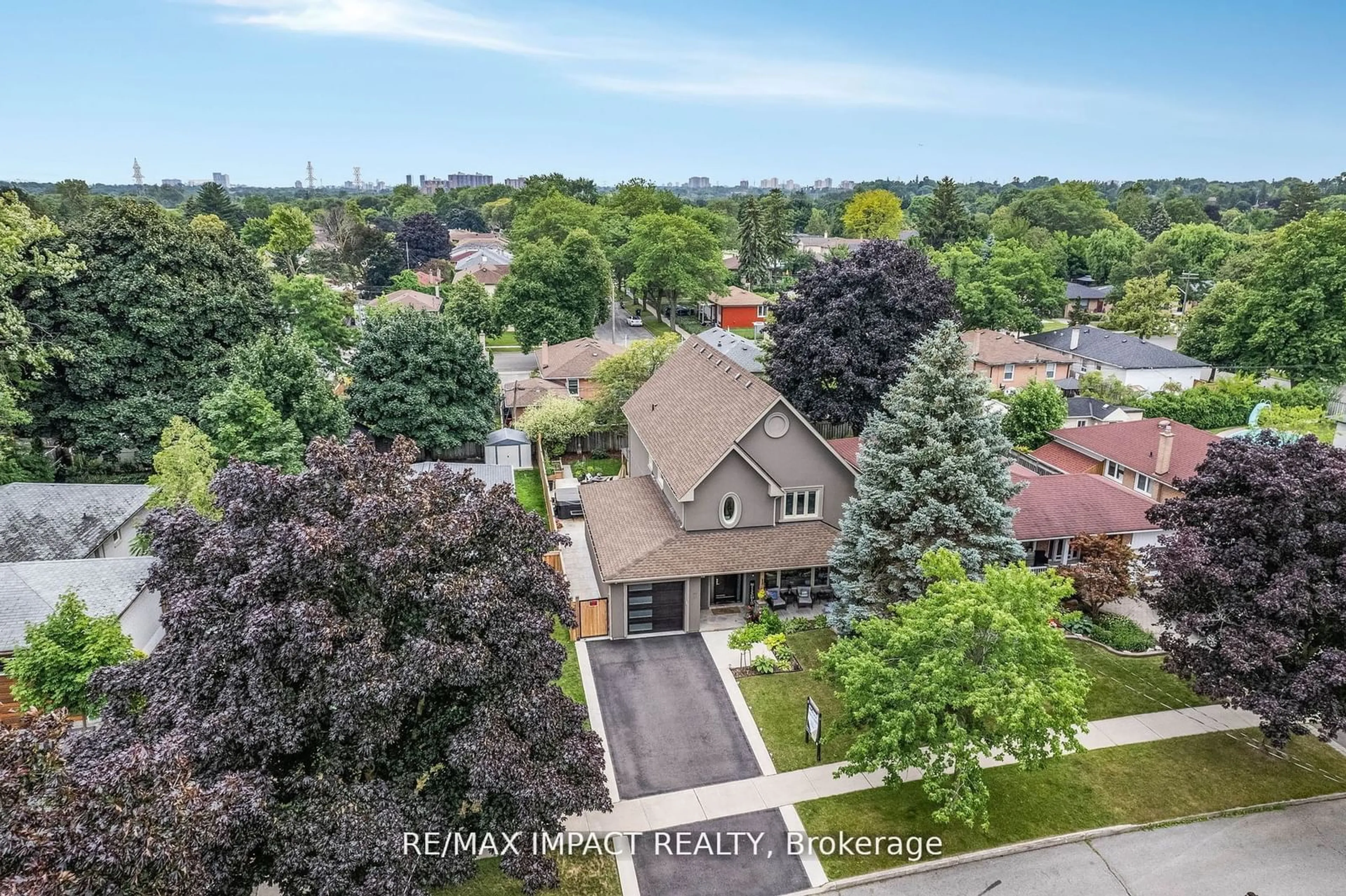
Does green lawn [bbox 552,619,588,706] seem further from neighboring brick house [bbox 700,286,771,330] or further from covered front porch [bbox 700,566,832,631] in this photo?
neighboring brick house [bbox 700,286,771,330]

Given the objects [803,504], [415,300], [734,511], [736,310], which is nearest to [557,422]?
[734,511]

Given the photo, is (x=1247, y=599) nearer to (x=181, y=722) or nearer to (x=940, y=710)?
(x=940, y=710)

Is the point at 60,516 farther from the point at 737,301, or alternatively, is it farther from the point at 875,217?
the point at 875,217

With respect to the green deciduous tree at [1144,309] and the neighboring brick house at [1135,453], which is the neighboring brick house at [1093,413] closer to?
the neighboring brick house at [1135,453]

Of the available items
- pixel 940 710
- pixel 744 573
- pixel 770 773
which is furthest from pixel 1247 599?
pixel 744 573

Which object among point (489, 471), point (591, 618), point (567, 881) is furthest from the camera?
point (489, 471)

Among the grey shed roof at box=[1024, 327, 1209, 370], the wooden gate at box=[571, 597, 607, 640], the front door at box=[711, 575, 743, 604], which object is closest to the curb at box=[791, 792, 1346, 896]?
the wooden gate at box=[571, 597, 607, 640]
